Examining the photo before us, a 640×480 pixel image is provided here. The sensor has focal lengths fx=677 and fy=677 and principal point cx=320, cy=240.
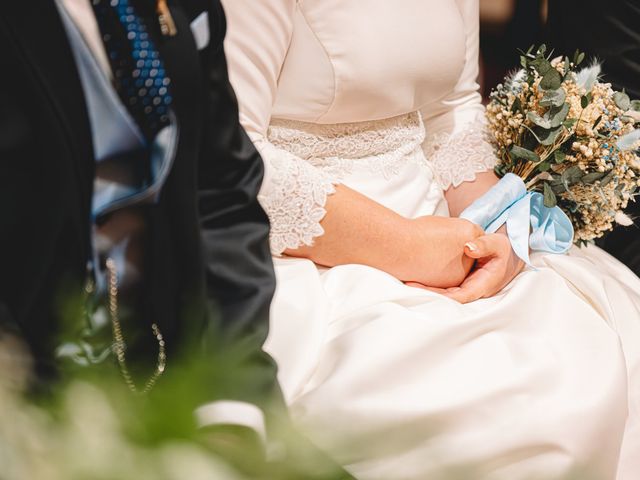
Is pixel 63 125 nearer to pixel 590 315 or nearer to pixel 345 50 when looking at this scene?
pixel 345 50

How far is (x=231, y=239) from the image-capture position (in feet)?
2.63

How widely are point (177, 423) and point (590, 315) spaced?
983 mm

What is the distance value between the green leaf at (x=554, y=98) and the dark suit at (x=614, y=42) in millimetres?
455

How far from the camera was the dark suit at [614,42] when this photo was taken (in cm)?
165

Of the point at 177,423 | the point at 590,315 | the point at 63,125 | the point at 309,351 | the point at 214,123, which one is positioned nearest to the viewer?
the point at 177,423

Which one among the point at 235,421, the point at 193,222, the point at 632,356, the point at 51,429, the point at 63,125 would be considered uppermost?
the point at 51,429

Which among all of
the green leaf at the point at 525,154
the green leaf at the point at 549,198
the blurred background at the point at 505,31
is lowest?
the blurred background at the point at 505,31

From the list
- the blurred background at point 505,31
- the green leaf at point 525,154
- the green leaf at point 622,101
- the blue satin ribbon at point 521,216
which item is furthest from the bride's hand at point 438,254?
the blurred background at point 505,31

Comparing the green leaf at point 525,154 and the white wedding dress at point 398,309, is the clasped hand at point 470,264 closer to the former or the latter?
the white wedding dress at point 398,309

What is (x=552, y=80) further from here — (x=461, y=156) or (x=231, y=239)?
(x=231, y=239)

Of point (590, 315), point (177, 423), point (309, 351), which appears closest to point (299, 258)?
point (309, 351)

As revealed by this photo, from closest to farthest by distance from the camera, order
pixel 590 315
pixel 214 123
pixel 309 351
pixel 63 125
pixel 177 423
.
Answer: pixel 177 423 → pixel 63 125 → pixel 214 123 → pixel 309 351 → pixel 590 315

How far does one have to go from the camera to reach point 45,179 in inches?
24.4

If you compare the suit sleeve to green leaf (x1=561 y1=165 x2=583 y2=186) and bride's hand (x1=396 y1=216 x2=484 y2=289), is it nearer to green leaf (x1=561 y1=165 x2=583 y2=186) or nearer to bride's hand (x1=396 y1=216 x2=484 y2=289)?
bride's hand (x1=396 y1=216 x2=484 y2=289)
